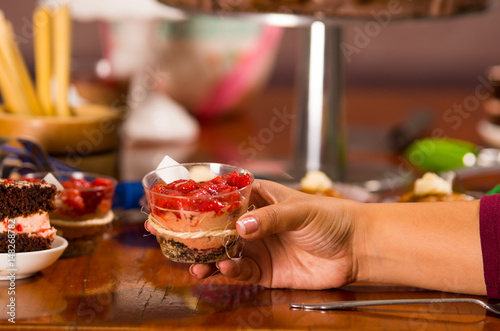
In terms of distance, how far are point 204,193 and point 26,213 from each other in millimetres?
244

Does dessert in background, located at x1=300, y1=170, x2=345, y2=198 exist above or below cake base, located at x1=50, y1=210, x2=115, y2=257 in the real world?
above

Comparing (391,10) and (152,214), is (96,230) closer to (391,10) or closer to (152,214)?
(152,214)

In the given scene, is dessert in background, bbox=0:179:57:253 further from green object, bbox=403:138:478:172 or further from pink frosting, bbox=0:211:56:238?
green object, bbox=403:138:478:172

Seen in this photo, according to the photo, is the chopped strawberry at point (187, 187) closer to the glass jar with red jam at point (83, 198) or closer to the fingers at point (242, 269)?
the fingers at point (242, 269)

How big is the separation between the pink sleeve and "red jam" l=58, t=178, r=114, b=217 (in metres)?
0.49

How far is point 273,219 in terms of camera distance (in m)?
0.75

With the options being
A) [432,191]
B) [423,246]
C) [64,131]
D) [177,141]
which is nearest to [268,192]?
[423,246]

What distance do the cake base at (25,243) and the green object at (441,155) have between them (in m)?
0.83

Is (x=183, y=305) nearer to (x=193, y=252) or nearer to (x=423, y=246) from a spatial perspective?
(x=193, y=252)

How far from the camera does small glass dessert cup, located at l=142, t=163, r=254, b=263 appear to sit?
73 cm

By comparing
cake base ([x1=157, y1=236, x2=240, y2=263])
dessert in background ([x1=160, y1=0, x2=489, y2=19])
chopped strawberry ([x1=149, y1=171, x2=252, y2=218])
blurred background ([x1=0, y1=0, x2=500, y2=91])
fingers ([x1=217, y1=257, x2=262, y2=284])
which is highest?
dessert in background ([x1=160, y1=0, x2=489, y2=19])

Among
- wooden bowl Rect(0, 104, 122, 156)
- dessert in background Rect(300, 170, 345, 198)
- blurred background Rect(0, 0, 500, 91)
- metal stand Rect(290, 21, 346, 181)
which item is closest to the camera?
dessert in background Rect(300, 170, 345, 198)

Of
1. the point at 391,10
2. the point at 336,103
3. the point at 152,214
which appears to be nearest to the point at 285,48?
the point at 336,103

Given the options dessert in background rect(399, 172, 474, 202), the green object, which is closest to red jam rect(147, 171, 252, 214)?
dessert in background rect(399, 172, 474, 202)
